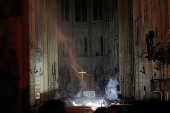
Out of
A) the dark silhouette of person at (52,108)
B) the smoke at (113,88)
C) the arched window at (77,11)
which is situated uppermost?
the arched window at (77,11)

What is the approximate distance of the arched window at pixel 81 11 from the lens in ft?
134

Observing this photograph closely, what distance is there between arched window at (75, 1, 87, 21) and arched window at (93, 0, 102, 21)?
164 cm

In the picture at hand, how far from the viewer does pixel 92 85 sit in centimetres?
3422

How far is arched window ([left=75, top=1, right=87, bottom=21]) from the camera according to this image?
4084 cm

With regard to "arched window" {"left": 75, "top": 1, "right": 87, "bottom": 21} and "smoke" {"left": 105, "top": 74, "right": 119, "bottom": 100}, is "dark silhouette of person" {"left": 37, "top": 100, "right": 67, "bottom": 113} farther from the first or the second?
"arched window" {"left": 75, "top": 1, "right": 87, "bottom": 21}

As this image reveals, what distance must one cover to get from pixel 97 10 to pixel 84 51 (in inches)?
301

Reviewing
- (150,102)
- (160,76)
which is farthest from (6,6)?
(160,76)

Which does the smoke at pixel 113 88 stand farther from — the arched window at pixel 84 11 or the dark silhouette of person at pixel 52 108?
the dark silhouette of person at pixel 52 108

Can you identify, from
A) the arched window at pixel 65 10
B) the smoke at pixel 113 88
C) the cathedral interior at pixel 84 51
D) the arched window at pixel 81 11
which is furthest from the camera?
the arched window at pixel 81 11

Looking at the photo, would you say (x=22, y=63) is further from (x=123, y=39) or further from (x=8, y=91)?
(x=123, y=39)

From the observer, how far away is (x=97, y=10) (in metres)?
40.7

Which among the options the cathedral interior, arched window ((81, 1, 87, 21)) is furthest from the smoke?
arched window ((81, 1, 87, 21))

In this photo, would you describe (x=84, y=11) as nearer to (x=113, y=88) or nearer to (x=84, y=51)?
(x=84, y=51)

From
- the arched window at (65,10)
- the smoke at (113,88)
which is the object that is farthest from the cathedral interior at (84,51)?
the arched window at (65,10)
